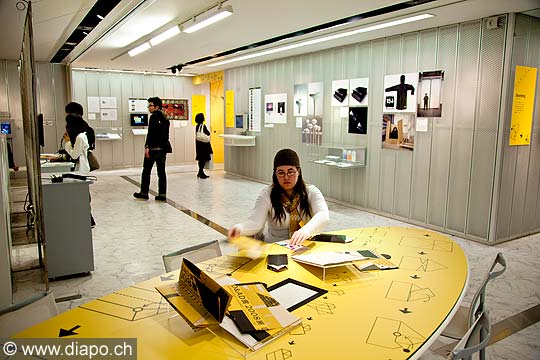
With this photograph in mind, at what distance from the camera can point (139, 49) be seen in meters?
8.56

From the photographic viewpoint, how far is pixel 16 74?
10789 mm

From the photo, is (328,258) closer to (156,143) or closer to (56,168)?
(56,168)

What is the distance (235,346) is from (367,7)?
186 inches

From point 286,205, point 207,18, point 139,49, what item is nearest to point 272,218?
point 286,205

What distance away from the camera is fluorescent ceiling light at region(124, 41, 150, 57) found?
8.12 metres

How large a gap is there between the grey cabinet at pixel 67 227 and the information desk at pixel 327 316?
8.15ft

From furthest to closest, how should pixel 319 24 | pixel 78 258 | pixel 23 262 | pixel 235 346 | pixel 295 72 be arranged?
pixel 295 72 → pixel 319 24 → pixel 23 262 → pixel 78 258 → pixel 235 346

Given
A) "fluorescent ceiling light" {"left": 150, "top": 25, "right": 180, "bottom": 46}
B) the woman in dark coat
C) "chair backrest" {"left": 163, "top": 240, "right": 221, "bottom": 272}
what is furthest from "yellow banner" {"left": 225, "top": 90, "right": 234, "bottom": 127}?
"chair backrest" {"left": 163, "top": 240, "right": 221, "bottom": 272}

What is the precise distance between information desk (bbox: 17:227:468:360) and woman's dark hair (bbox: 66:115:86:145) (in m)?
4.35

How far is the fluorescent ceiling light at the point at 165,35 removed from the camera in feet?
22.0

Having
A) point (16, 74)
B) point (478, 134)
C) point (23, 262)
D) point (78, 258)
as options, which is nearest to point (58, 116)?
point (16, 74)

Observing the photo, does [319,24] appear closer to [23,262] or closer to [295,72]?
[295,72]

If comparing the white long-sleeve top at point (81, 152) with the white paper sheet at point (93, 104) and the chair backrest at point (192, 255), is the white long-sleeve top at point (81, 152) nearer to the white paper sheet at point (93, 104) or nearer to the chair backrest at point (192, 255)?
the chair backrest at point (192, 255)

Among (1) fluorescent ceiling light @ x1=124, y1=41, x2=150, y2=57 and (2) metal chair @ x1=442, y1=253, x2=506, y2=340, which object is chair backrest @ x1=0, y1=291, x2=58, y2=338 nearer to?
(2) metal chair @ x1=442, y1=253, x2=506, y2=340
